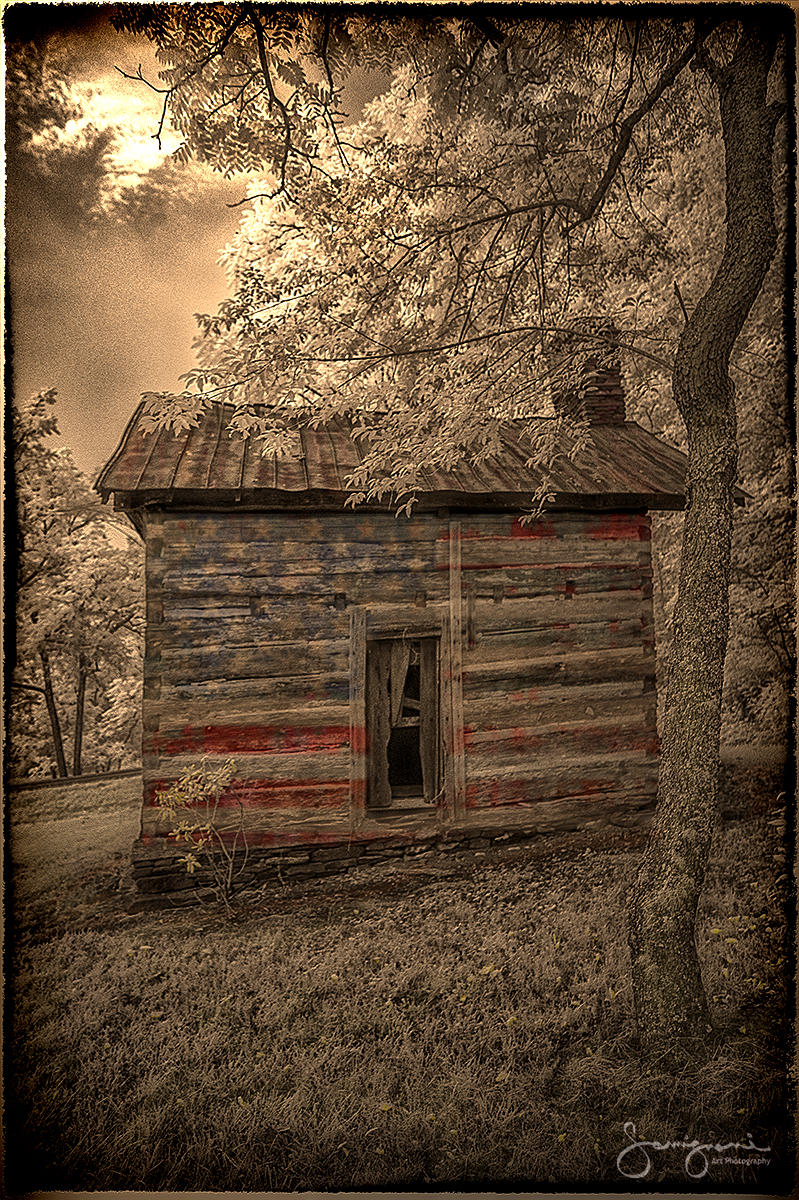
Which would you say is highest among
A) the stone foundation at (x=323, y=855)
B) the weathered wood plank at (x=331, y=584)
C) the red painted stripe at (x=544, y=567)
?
the red painted stripe at (x=544, y=567)

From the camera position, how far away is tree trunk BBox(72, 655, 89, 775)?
8.51ft

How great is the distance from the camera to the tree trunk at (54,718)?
256 cm

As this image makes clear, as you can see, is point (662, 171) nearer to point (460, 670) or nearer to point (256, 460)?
point (256, 460)

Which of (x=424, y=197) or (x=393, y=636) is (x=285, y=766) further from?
(x=424, y=197)

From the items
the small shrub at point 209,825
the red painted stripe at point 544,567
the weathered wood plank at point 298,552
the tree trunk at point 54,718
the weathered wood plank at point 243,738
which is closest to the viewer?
the tree trunk at point 54,718

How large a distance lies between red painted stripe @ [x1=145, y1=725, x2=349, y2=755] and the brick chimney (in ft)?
6.20

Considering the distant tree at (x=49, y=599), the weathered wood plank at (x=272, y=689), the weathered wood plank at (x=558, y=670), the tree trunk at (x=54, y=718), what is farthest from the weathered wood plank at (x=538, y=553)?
the tree trunk at (x=54, y=718)

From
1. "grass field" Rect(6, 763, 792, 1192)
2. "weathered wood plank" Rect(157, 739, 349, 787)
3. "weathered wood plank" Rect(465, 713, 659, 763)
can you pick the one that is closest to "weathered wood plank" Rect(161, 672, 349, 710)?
"weathered wood plank" Rect(157, 739, 349, 787)

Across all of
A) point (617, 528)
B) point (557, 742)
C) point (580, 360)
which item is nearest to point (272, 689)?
point (557, 742)

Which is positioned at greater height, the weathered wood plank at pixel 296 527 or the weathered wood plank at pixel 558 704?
the weathered wood plank at pixel 296 527

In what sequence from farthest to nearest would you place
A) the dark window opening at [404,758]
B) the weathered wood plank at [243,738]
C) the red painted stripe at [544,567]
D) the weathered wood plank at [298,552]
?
the dark window opening at [404,758] < the red painted stripe at [544,567] < the weathered wood plank at [298,552] < the weathered wood plank at [243,738]

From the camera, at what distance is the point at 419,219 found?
2668 millimetres

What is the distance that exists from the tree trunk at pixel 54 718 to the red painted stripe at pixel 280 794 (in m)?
0.38

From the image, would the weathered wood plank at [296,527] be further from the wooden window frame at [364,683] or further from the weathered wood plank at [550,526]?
the wooden window frame at [364,683]
